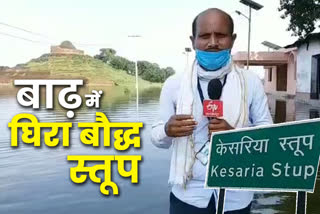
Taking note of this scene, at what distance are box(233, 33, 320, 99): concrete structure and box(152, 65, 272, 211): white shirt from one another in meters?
23.0

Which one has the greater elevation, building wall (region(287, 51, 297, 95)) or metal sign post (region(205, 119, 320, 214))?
building wall (region(287, 51, 297, 95))

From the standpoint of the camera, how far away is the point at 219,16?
175 centimetres

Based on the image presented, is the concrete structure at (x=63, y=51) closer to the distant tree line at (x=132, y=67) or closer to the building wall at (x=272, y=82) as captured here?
the distant tree line at (x=132, y=67)

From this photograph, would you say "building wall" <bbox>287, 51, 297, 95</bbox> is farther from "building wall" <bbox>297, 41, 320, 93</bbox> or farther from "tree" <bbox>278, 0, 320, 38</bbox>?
"tree" <bbox>278, 0, 320, 38</bbox>

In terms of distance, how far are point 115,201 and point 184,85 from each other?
3776 millimetres

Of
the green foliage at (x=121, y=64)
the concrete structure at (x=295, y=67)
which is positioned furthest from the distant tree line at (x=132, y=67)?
the concrete structure at (x=295, y=67)

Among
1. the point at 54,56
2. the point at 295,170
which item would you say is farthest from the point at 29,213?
the point at 54,56

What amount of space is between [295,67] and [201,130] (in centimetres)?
3030

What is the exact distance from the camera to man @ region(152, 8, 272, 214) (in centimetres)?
171

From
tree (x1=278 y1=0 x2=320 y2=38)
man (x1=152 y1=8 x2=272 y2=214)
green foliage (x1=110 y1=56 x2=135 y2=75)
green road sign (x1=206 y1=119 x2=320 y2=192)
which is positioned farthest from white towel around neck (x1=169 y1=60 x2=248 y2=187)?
green foliage (x1=110 y1=56 x2=135 y2=75)

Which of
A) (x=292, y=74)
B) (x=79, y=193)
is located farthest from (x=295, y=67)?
(x=79, y=193)

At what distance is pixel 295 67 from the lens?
100.0ft

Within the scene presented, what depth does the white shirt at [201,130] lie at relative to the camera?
1720 mm

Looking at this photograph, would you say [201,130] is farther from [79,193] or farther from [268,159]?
[79,193]
